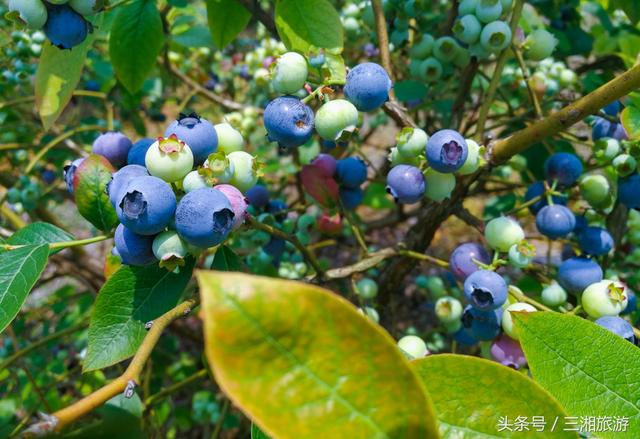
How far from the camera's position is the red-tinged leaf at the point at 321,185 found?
1.21 meters

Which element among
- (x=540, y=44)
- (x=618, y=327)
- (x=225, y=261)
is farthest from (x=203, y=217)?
(x=540, y=44)

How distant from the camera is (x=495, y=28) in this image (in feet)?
3.45

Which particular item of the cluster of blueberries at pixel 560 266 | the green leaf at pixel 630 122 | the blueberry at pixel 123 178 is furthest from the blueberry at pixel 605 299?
the blueberry at pixel 123 178

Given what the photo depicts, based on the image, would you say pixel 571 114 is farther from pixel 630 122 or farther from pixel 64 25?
pixel 64 25

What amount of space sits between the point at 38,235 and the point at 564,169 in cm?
100

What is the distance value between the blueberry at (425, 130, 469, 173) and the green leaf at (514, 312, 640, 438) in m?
0.32

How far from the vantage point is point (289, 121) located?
32.3 inches

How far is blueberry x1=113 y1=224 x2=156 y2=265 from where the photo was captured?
749 millimetres

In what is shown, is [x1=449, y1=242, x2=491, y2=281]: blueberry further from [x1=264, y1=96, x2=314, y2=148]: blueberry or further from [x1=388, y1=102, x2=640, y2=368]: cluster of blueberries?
[x1=264, y1=96, x2=314, y2=148]: blueberry

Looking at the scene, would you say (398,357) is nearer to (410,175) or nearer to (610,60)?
(410,175)

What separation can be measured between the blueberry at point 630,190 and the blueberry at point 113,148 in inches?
37.6

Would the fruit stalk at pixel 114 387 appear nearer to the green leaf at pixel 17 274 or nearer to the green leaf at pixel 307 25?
the green leaf at pixel 17 274

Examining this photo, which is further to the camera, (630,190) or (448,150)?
(630,190)

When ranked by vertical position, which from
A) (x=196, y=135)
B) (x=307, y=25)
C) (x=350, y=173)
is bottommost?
(x=350, y=173)
